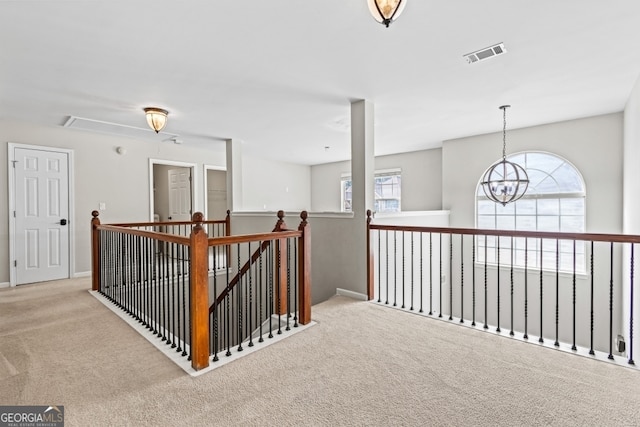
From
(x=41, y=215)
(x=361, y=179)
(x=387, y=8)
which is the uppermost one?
(x=387, y=8)

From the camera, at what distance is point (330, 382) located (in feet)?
6.18

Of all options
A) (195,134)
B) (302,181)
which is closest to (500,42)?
(195,134)

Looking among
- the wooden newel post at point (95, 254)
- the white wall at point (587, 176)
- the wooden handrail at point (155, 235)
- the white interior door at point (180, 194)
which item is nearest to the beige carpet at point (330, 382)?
the wooden handrail at point (155, 235)

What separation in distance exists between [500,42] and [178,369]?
3424 mm

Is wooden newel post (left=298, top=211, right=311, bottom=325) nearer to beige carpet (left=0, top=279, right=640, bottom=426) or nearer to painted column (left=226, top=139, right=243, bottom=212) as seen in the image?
beige carpet (left=0, top=279, right=640, bottom=426)

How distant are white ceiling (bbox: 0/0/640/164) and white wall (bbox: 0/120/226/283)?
340mm

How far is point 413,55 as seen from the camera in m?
2.62

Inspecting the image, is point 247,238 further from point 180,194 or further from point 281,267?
point 180,194

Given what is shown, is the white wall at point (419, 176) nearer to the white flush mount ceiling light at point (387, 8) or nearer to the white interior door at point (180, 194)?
the white interior door at point (180, 194)

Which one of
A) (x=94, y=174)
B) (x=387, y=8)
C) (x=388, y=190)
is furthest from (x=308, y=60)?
(x=388, y=190)

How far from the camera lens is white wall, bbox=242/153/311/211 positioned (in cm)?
740

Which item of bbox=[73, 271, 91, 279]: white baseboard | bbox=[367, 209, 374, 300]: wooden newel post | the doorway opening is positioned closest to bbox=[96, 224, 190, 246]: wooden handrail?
bbox=[73, 271, 91, 279]: white baseboard

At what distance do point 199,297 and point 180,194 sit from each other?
4934mm

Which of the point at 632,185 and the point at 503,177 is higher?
the point at 503,177
